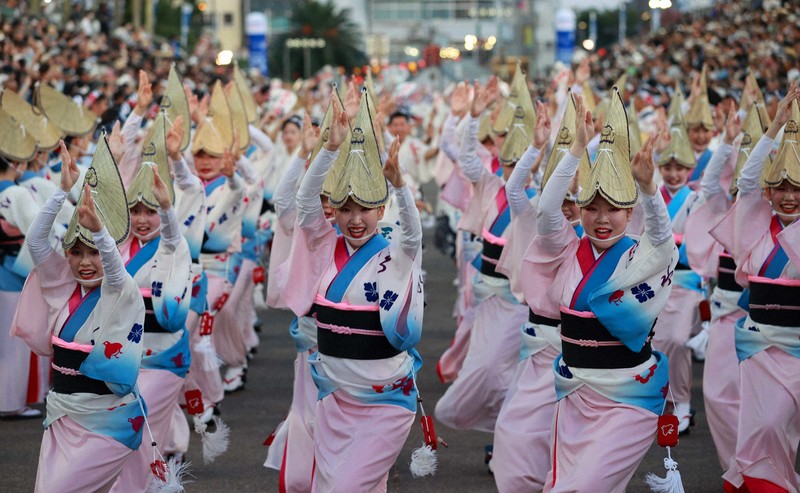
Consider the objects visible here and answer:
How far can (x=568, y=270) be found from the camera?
19.9ft

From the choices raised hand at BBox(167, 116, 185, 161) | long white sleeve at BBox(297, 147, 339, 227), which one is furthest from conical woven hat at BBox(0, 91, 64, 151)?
long white sleeve at BBox(297, 147, 339, 227)

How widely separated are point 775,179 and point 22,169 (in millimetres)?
4878

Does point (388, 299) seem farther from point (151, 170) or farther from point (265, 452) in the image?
point (265, 452)

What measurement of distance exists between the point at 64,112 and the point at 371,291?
484 centimetres

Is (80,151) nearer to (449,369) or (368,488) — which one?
(449,369)

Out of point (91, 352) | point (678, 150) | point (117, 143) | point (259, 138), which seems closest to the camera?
point (91, 352)

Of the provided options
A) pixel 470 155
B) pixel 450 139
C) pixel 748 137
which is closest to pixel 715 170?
pixel 748 137

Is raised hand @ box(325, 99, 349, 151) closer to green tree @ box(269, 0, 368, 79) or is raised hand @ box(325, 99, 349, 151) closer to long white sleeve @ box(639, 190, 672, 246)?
long white sleeve @ box(639, 190, 672, 246)

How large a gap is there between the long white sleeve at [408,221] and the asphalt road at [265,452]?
207cm

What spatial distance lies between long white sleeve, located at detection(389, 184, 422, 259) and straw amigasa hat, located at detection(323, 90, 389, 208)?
16cm

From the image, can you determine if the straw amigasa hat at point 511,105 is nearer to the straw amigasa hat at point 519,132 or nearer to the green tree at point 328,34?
the straw amigasa hat at point 519,132

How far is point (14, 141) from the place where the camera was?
8.78 metres

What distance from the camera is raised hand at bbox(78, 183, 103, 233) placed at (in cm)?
557

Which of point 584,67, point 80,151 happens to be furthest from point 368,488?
point 584,67
